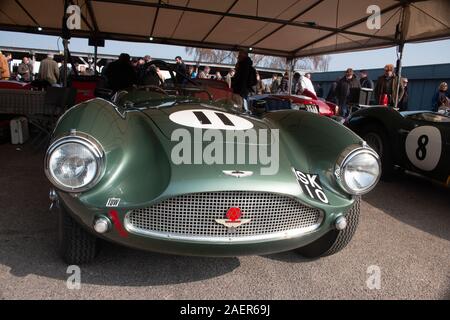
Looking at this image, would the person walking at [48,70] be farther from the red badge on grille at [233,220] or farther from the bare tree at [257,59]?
the bare tree at [257,59]

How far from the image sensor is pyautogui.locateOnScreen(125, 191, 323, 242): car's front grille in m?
1.92

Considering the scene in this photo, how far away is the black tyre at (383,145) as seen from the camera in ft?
15.3

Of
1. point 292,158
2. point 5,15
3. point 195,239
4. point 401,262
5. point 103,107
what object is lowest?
point 401,262

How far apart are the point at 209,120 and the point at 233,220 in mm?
809

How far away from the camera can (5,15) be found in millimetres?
9102

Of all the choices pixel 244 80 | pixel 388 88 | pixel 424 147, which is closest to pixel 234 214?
pixel 424 147

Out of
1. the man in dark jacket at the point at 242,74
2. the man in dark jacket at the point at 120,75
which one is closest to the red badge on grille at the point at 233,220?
the man in dark jacket at the point at 120,75

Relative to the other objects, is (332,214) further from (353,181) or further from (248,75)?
(248,75)

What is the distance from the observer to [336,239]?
246cm

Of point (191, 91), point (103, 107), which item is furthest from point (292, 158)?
point (191, 91)

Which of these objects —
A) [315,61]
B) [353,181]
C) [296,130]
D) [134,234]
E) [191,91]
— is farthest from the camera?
[315,61]

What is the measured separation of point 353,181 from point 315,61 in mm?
45105

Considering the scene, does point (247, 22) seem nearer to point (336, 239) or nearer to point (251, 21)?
point (251, 21)

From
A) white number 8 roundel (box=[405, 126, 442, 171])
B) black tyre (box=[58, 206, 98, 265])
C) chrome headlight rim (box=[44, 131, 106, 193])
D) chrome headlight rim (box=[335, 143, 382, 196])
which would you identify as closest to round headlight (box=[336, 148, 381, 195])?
chrome headlight rim (box=[335, 143, 382, 196])
